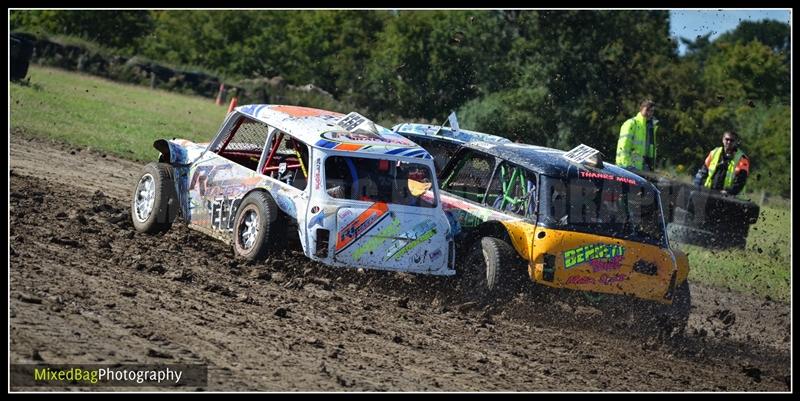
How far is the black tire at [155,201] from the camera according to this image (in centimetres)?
1233

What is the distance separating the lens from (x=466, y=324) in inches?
415

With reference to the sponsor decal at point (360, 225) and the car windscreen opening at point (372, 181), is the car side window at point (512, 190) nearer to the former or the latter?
the car windscreen opening at point (372, 181)

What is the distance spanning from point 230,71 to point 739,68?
21.6 meters

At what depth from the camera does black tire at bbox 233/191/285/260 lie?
11148 millimetres

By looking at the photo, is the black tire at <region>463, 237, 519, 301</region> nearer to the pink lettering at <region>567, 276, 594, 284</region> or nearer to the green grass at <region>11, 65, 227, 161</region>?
the pink lettering at <region>567, 276, 594, 284</region>

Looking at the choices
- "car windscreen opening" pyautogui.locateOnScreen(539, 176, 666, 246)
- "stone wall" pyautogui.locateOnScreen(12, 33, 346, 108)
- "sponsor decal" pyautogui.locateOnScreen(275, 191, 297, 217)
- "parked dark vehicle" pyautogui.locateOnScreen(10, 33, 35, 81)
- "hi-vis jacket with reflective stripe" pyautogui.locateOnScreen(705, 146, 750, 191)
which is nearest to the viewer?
"sponsor decal" pyautogui.locateOnScreen(275, 191, 297, 217)

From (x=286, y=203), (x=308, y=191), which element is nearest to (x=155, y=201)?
(x=286, y=203)

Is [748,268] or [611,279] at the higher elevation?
[611,279]

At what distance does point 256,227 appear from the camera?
11.3m

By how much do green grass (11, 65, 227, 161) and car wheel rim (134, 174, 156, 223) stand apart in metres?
6.73

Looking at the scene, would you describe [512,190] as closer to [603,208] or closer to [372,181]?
[603,208]

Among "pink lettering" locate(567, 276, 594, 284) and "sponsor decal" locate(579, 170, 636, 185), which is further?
"sponsor decal" locate(579, 170, 636, 185)

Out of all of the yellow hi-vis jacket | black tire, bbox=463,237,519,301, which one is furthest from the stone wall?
black tire, bbox=463,237,519,301

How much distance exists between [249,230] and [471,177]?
264cm
